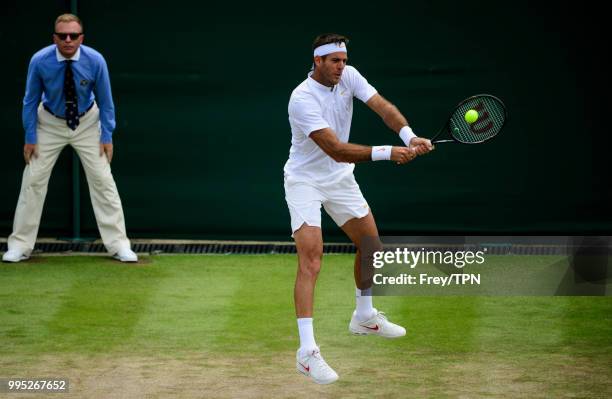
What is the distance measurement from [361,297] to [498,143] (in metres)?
2.98

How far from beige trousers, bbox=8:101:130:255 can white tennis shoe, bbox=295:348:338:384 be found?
333 cm

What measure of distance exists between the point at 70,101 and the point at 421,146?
139 inches

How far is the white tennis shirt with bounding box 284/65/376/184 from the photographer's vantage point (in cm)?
660

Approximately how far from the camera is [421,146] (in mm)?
6355

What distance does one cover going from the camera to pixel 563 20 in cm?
957

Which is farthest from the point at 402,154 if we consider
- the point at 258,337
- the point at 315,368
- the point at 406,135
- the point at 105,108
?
the point at 105,108

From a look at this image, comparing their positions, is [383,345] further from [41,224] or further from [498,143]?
[41,224]

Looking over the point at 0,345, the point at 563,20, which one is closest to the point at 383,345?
the point at 0,345

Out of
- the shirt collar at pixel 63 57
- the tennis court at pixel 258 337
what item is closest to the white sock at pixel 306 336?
the tennis court at pixel 258 337

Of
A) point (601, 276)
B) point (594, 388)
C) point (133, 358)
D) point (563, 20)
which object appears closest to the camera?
point (594, 388)

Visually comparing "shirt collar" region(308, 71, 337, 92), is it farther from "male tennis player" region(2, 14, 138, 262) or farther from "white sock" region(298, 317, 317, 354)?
"male tennis player" region(2, 14, 138, 262)

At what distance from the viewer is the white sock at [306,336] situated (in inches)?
247

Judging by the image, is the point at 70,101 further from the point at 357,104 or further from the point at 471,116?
the point at 471,116

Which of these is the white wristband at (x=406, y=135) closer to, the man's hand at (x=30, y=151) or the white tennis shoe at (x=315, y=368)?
the white tennis shoe at (x=315, y=368)
